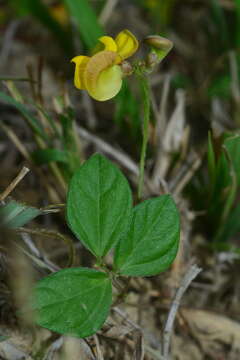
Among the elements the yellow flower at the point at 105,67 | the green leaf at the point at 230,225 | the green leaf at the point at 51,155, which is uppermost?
the yellow flower at the point at 105,67

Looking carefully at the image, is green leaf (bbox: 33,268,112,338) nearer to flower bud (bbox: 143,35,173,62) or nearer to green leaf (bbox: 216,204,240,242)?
flower bud (bbox: 143,35,173,62)

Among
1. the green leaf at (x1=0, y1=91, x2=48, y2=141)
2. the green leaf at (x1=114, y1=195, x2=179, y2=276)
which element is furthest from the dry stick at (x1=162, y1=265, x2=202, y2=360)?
the green leaf at (x1=0, y1=91, x2=48, y2=141)

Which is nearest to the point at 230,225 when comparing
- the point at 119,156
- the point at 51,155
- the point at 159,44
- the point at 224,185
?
the point at 224,185

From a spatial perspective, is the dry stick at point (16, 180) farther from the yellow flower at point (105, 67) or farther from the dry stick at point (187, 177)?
the dry stick at point (187, 177)

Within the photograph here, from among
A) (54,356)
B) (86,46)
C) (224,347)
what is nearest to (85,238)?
(54,356)

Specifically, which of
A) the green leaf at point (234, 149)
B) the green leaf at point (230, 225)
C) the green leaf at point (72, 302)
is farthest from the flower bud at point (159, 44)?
the green leaf at point (230, 225)

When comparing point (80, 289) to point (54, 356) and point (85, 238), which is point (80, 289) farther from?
point (54, 356)
